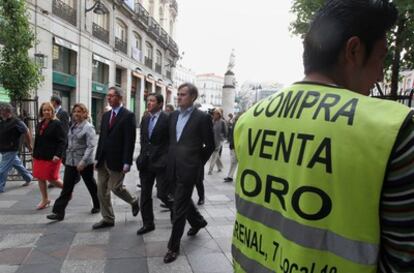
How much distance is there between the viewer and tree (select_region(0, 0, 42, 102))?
9.31 metres

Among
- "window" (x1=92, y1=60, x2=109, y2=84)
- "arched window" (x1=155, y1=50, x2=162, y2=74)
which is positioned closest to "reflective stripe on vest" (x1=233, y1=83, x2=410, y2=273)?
"window" (x1=92, y1=60, x2=109, y2=84)

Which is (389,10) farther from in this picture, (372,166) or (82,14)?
(82,14)

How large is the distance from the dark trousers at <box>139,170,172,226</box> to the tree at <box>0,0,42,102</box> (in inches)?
233

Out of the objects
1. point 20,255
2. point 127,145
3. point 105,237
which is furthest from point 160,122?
point 20,255

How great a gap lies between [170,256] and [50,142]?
3331mm

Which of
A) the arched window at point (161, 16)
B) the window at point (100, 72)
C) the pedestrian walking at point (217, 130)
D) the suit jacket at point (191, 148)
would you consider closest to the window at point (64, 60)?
the window at point (100, 72)

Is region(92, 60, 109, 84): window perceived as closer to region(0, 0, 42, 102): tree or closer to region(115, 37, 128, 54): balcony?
region(115, 37, 128, 54): balcony

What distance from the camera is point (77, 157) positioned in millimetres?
6039

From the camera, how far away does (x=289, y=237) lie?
126 centimetres

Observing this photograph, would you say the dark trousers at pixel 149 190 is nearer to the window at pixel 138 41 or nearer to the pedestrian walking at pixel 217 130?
the pedestrian walking at pixel 217 130

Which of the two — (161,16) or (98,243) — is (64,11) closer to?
(98,243)

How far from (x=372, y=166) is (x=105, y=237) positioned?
476cm

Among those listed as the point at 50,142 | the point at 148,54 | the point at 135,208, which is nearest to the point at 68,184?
the point at 50,142

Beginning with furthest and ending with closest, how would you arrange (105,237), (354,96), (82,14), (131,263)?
(82,14) → (105,237) → (131,263) → (354,96)
